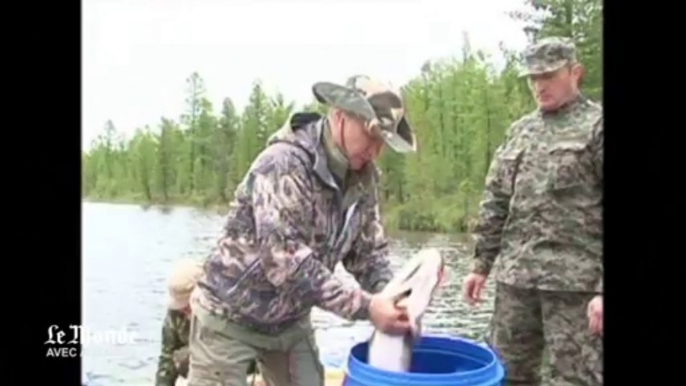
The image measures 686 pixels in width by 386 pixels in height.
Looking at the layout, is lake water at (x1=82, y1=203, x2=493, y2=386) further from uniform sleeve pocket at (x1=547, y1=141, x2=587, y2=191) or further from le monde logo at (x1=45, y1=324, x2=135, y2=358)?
uniform sleeve pocket at (x1=547, y1=141, x2=587, y2=191)

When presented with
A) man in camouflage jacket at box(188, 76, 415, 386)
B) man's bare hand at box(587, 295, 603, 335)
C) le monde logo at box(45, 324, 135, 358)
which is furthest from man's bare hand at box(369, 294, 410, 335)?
le monde logo at box(45, 324, 135, 358)

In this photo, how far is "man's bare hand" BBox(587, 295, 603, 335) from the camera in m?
1.81

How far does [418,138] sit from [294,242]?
0.32 metres

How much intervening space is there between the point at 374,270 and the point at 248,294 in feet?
0.84

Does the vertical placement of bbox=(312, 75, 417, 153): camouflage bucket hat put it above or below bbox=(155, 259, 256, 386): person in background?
above

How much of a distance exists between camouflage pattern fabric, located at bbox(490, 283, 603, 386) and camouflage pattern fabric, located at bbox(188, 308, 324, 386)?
0.39 metres

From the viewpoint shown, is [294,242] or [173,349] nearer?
[294,242]

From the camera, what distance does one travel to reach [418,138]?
5.89ft

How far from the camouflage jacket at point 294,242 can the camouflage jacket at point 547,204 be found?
247 millimetres

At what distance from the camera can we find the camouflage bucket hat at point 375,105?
1.77m

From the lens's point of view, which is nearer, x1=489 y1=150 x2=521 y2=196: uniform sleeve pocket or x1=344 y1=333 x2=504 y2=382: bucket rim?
x1=344 y1=333 x2=504 y2=382: bucket rim
